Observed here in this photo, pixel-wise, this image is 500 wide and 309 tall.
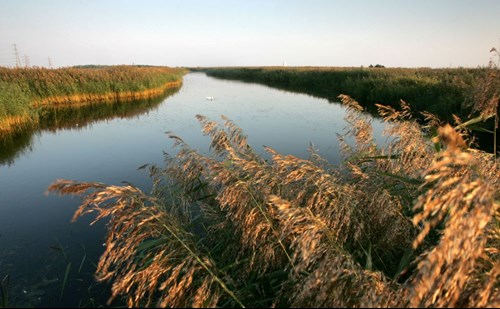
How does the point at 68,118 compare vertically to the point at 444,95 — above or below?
below

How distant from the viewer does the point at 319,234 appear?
1.94m

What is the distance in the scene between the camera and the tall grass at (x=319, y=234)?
1321 millimetres

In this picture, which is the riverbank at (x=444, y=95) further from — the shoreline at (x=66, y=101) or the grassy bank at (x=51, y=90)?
the grassy bank at (x=51, y=90)

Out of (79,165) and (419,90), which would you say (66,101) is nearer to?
(79,165)

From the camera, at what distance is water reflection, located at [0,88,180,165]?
917 cm

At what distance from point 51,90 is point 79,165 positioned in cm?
1166

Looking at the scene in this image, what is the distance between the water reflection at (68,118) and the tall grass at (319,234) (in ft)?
25.4

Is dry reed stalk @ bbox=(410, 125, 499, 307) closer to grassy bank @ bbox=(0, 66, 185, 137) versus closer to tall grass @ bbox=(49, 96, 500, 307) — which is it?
tall grass @ bbox=(49, 96, 500, 307)

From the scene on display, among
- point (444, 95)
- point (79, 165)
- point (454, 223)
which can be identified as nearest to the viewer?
point (454, 223)

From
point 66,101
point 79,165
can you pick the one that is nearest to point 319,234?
point 79,165

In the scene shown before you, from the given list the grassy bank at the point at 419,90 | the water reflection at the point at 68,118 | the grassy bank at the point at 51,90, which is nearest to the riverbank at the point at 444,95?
the grassy bank at the point at 419,90

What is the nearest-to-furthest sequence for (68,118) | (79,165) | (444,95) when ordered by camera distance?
(79,165) < (444,95) < (68,118)

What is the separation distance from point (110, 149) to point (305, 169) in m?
8.52

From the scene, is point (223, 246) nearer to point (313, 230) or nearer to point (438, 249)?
point (313, 230)
